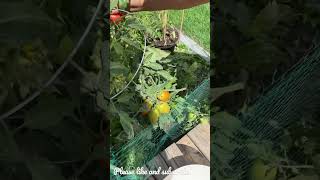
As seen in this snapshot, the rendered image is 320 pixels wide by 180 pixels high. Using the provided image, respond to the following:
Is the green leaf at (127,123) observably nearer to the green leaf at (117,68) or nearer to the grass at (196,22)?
the green leaf at (117,68)

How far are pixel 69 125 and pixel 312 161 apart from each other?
0.53 metres

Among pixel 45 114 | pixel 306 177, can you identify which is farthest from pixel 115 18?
pixel 306 177

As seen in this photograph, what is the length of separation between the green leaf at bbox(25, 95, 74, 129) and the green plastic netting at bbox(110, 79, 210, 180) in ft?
0.72

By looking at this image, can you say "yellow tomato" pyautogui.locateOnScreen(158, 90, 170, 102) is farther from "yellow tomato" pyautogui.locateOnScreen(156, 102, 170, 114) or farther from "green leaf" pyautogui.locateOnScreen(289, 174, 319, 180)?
"green leaf" pyautogui.locateOnScreen(289, 174, 319, 180)

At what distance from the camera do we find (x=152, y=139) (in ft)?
4.40

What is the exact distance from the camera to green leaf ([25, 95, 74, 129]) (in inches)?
43.4

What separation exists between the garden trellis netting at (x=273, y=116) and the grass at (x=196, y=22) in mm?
187

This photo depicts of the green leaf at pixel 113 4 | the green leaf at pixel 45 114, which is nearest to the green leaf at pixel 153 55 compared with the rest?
the green leaf at pixel 113 4

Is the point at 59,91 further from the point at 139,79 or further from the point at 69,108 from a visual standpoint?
the point at 139,79

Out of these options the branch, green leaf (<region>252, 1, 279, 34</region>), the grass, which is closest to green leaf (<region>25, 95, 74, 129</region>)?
the branch

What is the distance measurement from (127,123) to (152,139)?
74 millimetres

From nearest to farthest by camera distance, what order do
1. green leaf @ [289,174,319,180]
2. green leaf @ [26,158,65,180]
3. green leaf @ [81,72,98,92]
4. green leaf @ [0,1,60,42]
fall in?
green leaf @ [0,1,60,42]
green leaf @ [26,158,65,180]
green leaf @ [81,72,98,92]
green leaf @ [289,174,319,180]

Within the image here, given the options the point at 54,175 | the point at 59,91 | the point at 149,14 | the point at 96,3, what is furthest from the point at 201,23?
the point at 54,175

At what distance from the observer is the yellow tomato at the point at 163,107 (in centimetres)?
131
